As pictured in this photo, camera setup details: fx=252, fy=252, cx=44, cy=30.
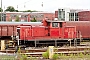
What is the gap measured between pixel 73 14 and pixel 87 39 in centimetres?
3822

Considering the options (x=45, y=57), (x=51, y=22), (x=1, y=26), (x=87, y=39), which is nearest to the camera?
(x=45, y=57)

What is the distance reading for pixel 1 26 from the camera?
99.7 feet

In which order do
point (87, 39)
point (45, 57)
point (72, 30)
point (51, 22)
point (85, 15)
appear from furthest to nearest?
point (85, 15), point (87, 39), point (72, 30), point (51, 22), point (45, 57)

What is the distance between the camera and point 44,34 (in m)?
25.4

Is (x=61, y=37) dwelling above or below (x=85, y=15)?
below

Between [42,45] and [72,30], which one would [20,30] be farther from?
[72,30]

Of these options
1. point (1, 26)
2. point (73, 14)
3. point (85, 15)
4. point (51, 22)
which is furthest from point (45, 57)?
point (73, 14)

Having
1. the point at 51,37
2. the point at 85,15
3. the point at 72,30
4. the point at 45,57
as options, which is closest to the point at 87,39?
the point at 72,30

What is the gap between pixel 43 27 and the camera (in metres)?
25.2

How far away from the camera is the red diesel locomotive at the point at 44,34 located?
24.9 meters

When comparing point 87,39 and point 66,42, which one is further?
Result: point 87,39

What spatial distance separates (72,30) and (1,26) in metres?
8.97

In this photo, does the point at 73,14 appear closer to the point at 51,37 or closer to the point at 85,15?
the point at 85,15

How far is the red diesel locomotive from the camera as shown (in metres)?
24.9
